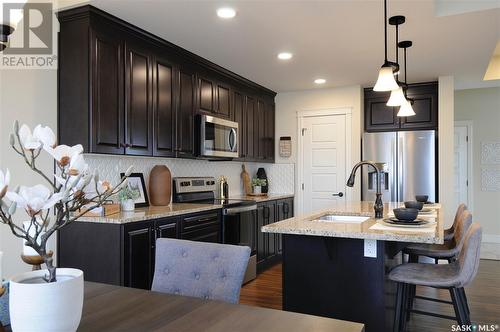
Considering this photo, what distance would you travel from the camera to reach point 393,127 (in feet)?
18.3

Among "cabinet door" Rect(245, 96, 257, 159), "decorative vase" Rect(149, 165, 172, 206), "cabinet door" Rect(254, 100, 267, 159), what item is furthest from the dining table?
"cabinet door" Rect(254, 100, 267, 159)

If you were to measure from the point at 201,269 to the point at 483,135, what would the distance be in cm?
649

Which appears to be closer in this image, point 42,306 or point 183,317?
point 42,306

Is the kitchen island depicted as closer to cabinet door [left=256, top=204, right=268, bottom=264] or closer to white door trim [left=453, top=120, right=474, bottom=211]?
cabinet door [left=256, top=204, right=268, bottom=264]

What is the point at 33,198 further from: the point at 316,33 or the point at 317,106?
the point at 317,106

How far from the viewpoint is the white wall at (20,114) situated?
269cm

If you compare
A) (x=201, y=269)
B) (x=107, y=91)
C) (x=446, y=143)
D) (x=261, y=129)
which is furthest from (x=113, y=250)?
(x=446, y=143)

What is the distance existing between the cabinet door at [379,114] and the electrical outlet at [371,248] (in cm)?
367

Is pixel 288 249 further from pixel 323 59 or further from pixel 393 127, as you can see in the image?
pixel 393 127

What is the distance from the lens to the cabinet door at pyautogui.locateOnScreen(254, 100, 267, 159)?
18.4 ft

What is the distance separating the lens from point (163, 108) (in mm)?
3670

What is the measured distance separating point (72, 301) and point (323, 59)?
3.83 metres

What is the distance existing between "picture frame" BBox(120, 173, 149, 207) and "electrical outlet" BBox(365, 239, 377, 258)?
7.30 ft

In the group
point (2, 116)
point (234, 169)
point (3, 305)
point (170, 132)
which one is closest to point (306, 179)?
point (234, 169)
